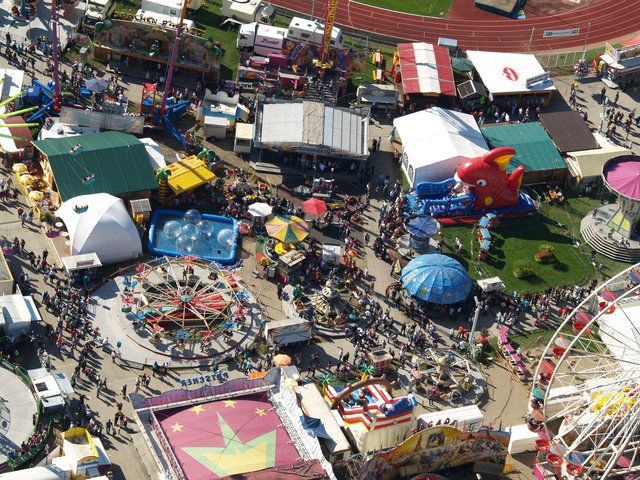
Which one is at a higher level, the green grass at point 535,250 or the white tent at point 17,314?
the white tent at point 17,314

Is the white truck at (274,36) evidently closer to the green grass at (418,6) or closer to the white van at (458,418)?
the green grass at (418,6)

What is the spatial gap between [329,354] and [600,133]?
46.7m

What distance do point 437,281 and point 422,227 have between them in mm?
7971

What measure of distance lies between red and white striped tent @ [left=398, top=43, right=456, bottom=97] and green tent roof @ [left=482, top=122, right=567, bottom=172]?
8.34 metres

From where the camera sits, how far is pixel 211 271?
116938mm

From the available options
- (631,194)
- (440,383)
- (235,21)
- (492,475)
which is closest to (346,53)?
(235,21)

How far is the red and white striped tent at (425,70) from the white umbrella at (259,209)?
26.7m

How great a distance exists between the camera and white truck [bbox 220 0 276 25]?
152 metres

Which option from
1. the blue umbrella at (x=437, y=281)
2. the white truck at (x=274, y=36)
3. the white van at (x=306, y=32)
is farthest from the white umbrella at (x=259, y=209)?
the white van at (x=306, y=32)

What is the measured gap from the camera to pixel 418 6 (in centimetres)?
16338

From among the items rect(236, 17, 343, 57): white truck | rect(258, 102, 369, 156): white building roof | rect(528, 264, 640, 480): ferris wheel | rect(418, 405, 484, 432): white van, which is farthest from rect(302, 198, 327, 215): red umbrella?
rect(528, 264, 640, 480): ferris wheel

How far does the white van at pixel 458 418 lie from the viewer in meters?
103

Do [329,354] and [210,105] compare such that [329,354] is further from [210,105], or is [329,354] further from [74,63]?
[74,63]

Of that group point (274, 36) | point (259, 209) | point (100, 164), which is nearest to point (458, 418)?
point (259, 209)
